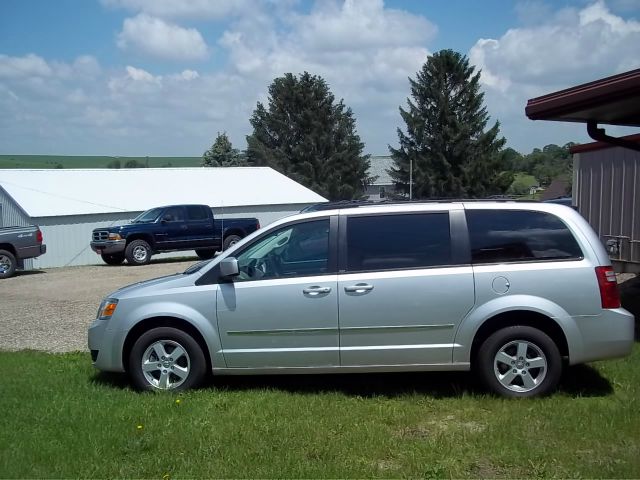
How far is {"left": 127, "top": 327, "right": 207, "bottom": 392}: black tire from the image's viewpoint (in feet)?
21.6

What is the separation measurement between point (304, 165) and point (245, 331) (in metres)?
58.8

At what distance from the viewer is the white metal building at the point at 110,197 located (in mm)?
29453

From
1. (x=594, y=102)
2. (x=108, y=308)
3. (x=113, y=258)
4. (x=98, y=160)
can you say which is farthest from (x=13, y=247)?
(x=98, y=160)

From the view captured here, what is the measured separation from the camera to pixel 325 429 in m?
5.56

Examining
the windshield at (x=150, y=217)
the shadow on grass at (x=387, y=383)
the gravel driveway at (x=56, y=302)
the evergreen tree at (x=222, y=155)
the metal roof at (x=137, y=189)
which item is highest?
the evergreen tree at (x=222, y=155)

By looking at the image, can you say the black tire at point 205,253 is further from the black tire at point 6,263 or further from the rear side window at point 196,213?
the black tire at point 6,263

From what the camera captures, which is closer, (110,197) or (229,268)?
(229,268)

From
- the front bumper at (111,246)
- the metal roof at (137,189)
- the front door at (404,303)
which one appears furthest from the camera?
the metal roof at (137,189)

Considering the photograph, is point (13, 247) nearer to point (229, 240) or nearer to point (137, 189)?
point (229, 240)

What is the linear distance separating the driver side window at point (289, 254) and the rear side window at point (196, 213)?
17.5 metres

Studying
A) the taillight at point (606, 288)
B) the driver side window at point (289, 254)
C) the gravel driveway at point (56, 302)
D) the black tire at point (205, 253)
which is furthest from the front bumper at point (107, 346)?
the black tire at point (205, 253)

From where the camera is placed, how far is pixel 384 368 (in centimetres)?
643

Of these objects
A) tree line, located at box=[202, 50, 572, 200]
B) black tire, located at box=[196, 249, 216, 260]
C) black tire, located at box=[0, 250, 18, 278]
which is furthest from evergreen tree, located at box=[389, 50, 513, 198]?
black tire, located at box=[0, 250, 18, 278]

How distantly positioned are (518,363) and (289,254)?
2.25 metres
